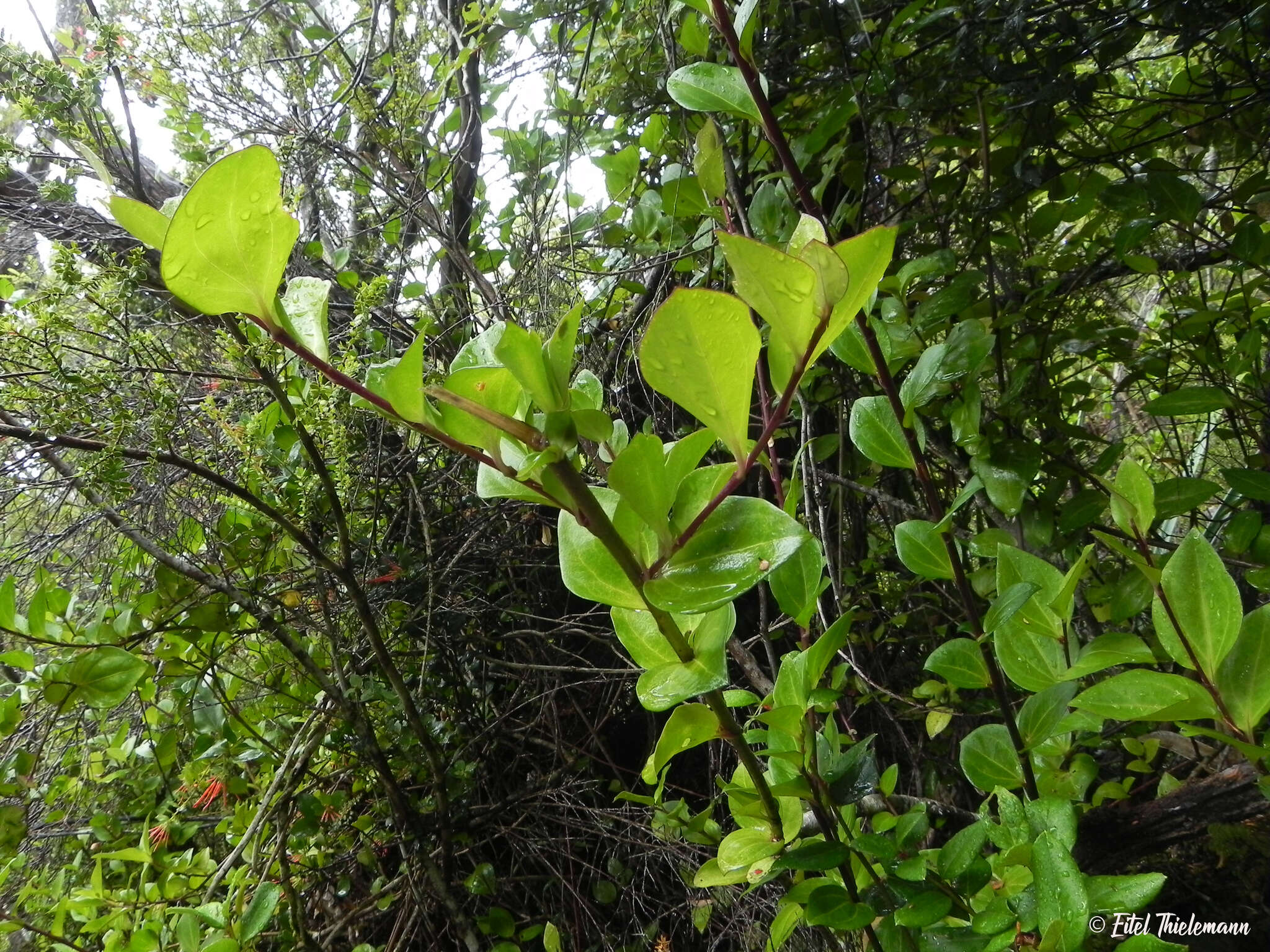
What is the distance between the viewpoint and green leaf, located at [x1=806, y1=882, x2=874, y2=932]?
313 mm

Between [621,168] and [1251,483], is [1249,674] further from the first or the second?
[621,168]

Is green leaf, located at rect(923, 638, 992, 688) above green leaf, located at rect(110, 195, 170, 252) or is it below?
below

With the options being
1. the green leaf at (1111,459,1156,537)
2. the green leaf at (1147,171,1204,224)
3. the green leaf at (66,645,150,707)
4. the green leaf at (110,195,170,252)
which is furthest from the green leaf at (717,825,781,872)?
the green leaf at (1147,171,1204,224)

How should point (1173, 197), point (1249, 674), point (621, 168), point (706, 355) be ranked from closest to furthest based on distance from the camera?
point (706, 355)
point (1249, 674)
point (1173, 197)
point (621, 168)

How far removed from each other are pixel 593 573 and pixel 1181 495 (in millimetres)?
544

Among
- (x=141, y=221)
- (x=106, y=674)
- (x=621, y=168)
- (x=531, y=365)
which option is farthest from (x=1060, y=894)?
(x=621, y=168)

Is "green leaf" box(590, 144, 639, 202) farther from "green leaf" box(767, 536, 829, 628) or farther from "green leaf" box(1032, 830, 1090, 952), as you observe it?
"green leaf" box(1032, 830, 1090, 952)

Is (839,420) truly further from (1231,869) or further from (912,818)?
(1231,869)

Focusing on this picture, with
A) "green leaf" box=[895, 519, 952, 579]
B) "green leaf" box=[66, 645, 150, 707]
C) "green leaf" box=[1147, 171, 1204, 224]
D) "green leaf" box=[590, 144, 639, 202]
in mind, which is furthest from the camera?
"green leaf" box=[590, 144, 639, 202]

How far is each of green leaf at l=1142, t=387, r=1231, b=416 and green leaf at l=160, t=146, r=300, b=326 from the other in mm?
678

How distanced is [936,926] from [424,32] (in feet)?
4.46

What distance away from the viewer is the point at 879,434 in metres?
0.42

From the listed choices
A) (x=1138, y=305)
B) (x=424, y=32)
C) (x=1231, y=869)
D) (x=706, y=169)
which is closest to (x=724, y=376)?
(x=706, y=169)

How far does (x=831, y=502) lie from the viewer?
0.91 metres
